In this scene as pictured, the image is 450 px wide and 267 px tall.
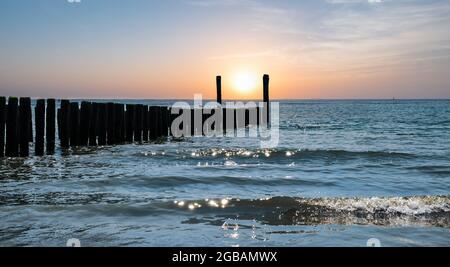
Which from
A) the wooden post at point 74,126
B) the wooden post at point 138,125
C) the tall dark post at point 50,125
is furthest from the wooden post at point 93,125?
the wooden post at point 138,125

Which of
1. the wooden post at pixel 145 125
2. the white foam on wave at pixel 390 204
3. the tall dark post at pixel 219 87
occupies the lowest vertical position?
Answer: the white foam on wave at pixel 390 204

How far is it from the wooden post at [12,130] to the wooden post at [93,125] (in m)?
3.51

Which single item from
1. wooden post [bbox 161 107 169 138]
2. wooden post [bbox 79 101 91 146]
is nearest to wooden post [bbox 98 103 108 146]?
wooden post [bbox 79 101 91 146]

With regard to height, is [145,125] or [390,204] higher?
[145,125]

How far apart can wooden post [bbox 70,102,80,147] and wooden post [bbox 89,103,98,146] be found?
1.97ft

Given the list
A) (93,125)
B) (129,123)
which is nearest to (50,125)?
(93,125)

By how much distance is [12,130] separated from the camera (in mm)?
12047

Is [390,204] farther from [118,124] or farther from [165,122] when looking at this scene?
[165,122]

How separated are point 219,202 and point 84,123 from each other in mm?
9227

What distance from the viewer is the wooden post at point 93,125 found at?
15633 mm

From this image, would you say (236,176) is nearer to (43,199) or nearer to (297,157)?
(43,199)

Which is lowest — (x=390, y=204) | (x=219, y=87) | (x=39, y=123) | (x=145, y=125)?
(x=390, y=204)

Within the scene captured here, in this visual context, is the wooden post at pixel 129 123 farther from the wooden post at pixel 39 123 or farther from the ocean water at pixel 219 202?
the wooden post at pixel 39 123

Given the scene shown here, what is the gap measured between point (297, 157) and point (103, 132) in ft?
20.9
